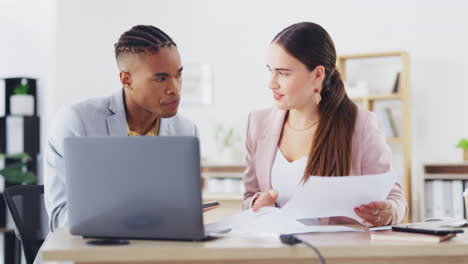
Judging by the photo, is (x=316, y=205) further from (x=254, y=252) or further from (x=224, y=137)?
(x=224, y=137)

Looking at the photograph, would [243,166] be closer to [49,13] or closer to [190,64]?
[190,64]

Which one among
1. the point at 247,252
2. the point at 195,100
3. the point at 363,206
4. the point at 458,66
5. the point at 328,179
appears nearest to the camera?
the point at 247,252

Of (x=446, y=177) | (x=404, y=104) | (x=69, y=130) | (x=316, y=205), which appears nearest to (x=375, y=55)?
(x=404, y=104)

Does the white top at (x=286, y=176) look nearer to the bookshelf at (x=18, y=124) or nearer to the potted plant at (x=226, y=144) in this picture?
the potted plant at (x=226, y=144)

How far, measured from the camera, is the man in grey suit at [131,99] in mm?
1857

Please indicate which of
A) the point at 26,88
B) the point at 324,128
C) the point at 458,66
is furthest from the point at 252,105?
the point at 324,128

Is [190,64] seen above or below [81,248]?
above

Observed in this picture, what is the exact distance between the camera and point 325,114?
2.00m

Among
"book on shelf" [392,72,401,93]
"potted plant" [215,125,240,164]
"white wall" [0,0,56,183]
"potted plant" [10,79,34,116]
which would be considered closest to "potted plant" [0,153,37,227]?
"white wall" [0,0,56,183]

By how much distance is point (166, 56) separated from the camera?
6.23 ft

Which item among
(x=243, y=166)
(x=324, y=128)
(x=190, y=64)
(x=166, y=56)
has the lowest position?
(x=243, y=166)

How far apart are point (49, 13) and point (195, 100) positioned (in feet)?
5.25

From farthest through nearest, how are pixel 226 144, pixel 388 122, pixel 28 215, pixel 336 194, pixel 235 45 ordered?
pixel 235 45, pixel 226 144, pixel 388 122, pixel 28 215, pixel 336 194

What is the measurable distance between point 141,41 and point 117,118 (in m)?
0.25
